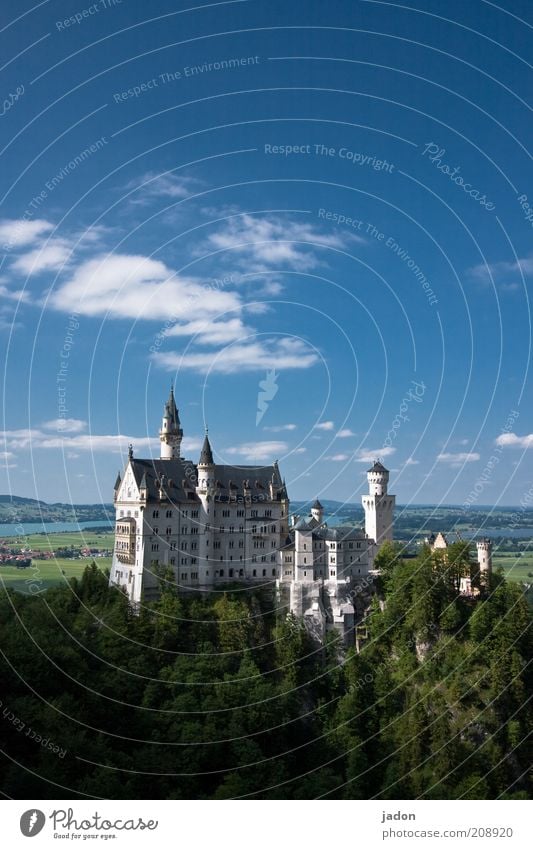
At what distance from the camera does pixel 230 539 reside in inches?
2621

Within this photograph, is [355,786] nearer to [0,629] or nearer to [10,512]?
[0,629]

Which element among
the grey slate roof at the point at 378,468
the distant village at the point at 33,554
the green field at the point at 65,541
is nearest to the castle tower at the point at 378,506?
the grey slate roof at the point at 378,468

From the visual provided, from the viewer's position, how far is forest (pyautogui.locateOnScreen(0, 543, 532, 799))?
42906 millimetres

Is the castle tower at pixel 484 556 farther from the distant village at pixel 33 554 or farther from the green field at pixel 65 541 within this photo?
the green field at pixel 65 541

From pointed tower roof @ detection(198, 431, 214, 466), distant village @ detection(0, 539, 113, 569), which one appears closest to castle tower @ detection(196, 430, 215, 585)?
pointed tower roof @ detection(198, 431, 214, 466)

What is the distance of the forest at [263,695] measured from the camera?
42906mm

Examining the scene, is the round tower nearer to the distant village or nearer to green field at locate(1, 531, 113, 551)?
the distant village

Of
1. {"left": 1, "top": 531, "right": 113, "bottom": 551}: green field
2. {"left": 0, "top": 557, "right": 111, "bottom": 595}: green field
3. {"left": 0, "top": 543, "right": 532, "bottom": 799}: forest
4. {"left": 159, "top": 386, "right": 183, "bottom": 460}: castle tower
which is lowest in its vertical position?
{"left": 0, "top": 543, "right": 532, "bottom": 799}: forest

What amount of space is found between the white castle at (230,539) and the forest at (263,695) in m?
1.93

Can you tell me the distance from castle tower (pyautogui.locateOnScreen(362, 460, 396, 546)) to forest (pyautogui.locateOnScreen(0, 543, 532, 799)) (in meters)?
2.47

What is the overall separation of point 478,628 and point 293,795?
21.1 m

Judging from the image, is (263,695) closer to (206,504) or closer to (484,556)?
(206,504)

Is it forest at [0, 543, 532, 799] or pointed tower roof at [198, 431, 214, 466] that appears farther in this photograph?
pointed tower roof at [198, 431, 214, 466]

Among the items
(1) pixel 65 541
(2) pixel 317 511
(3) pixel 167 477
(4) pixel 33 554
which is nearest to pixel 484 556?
(2) pixel 317 511
